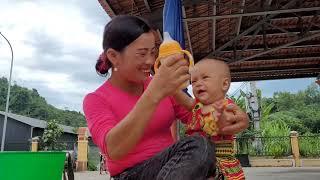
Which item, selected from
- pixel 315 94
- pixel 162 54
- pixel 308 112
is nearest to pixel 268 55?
pixel 162 54

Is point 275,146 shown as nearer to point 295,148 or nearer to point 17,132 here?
point 295,148

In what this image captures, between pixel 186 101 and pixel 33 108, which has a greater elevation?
pixel 33 108

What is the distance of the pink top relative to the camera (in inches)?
51.8

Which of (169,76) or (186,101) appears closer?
(169,76)

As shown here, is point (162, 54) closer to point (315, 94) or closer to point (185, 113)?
point (185, 113)

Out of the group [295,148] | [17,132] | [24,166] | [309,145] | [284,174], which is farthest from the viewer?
[17,132]

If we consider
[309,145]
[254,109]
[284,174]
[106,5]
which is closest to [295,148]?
[309,145]

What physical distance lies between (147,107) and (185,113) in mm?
599

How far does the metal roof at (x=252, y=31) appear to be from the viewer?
5.48 metres

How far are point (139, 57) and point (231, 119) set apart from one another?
413mm

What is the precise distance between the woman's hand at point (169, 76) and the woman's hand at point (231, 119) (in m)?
0.37

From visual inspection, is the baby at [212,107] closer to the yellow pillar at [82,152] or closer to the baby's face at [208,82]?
the baby's face at [208,82]

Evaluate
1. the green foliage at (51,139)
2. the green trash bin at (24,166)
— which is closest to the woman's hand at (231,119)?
the green trash bin at (24,166)

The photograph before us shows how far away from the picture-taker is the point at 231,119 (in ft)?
4.60
